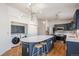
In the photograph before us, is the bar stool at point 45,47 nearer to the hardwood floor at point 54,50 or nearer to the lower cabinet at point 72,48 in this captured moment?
the hardwood floor at point 54,50

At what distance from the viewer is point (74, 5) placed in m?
1.81

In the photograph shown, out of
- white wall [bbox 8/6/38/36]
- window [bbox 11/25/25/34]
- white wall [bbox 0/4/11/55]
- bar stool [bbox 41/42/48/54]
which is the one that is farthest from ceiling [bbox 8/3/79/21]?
bar stool [bbox 41/42/48/54]

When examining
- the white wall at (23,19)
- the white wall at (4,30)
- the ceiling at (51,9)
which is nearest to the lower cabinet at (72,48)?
the ceiling at (51,9)

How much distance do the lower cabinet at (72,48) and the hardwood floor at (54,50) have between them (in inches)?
3.4

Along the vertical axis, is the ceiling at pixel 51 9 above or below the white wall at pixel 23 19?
above

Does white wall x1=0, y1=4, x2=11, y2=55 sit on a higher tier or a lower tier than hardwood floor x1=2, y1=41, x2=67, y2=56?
higher

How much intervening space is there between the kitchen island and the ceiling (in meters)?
0.41

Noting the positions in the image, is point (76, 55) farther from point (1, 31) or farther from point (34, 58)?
point (1, 31)

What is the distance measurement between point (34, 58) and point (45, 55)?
0.74ft

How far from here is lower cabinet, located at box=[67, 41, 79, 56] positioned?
186 cm

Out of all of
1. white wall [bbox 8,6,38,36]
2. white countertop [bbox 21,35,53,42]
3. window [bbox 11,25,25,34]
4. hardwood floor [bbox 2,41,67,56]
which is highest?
white wall [bbox 8,6,38,36]

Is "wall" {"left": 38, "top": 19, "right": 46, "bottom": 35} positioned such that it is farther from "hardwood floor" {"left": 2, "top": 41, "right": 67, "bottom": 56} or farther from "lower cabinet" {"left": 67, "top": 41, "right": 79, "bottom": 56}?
"lower cabinet" {"left": 67, "top": 41, "right": 79, "bottom": 56}

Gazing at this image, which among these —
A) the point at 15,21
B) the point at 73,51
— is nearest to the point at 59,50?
the point at 73,51

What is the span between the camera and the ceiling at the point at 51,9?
1.82 m
